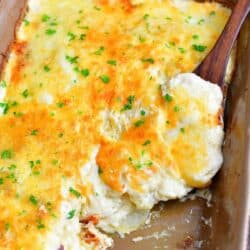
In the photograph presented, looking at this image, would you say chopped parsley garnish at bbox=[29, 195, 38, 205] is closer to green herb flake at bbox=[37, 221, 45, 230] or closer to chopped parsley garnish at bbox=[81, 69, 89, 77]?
green herb flake at bbox=[37, 221, 45, 230]

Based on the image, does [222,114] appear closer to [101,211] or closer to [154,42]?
[154,42]

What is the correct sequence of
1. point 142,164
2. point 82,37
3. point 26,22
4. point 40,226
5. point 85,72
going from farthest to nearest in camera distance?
1. point 26,22
2. point 82,37
3. point 85,72
4. point 142,164
5. point 40,226

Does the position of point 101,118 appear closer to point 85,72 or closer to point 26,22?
point 85,72

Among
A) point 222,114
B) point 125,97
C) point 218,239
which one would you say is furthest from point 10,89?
point 218,239

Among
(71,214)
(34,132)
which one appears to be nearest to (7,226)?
(71,214)

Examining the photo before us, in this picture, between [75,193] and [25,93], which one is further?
[25,93]

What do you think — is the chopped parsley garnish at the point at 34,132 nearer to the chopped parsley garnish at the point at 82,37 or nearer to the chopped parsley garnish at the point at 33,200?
the chopped parsley garnish at the point at 33,200

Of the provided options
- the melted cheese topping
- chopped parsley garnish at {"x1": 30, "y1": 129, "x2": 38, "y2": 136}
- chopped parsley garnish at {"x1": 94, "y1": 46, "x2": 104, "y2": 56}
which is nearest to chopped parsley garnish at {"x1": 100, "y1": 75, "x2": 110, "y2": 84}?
the melted cheese topping
